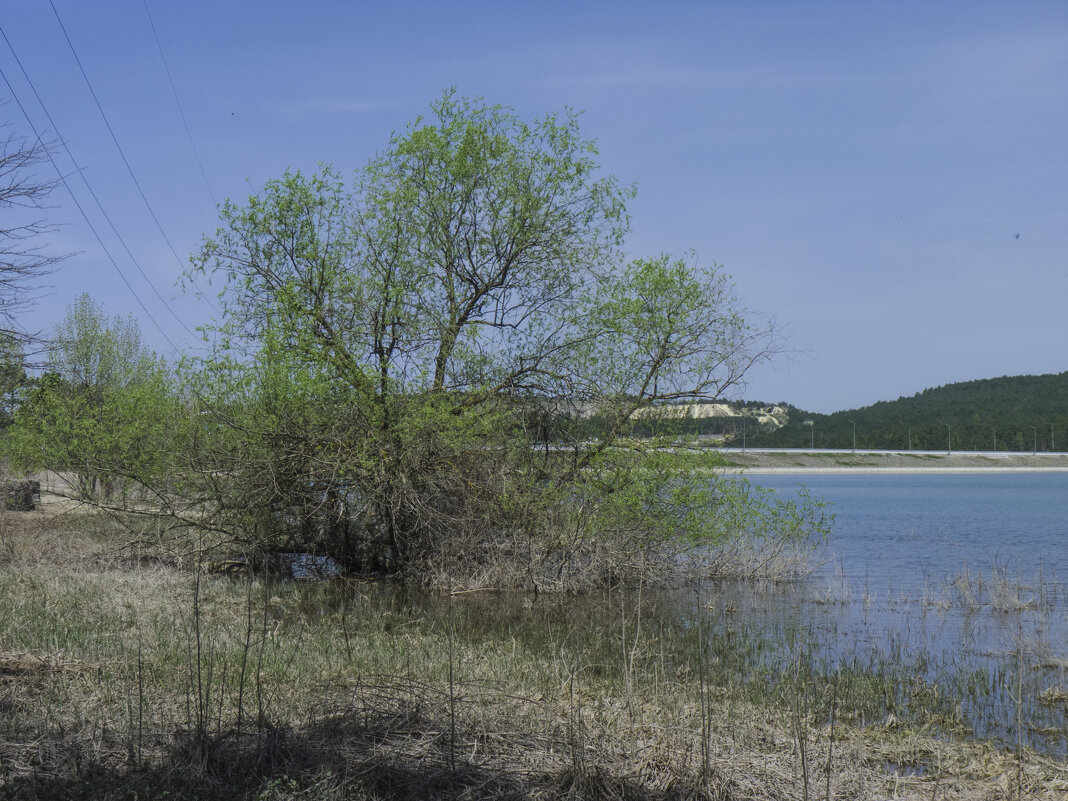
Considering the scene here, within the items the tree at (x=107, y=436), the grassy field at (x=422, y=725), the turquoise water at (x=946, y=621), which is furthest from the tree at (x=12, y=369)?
the turquoise water at (x=946, y=621)

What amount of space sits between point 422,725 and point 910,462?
372 feet

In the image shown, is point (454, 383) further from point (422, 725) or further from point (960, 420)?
point (960, 420)

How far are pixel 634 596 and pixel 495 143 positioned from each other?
9250mm

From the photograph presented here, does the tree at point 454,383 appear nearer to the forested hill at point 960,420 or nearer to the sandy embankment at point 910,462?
the sandy embankment at point 910,462

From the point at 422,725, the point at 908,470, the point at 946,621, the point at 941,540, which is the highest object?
the point at 422,725

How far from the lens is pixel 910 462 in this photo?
109312 mm

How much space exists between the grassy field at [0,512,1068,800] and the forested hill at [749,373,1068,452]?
10748 cm

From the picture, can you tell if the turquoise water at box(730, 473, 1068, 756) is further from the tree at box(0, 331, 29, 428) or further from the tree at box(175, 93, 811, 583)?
the tree at box(0, 331, 29, 428)

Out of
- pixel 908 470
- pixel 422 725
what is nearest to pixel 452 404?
pixel 422 725

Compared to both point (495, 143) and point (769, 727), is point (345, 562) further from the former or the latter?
point (769, 727)

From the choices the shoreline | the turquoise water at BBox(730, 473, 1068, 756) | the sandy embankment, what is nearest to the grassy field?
the turquoise water at BBox(730, 473, 1068, 756)

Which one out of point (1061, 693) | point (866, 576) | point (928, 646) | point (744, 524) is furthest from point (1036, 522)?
point (1061, 693)

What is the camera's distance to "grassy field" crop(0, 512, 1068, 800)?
5.59 meters

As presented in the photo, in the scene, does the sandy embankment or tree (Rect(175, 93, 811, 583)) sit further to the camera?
the sandy embankment
